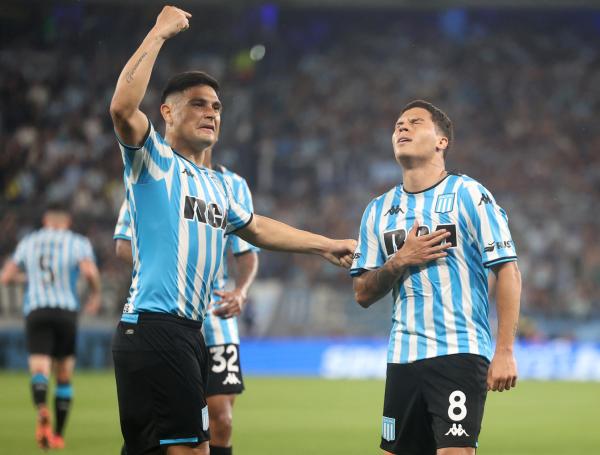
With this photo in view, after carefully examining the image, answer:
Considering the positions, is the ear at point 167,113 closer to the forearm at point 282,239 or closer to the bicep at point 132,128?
the bicep at point 132,128

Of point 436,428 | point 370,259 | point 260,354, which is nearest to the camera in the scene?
point 436,428

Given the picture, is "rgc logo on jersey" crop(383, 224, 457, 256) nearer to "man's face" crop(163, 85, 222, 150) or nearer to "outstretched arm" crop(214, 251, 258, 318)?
"man's face" crop(163, 85, 222, 150)

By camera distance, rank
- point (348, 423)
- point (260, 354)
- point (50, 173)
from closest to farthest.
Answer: point (348, 423) → point (260, 354) → point (50, 173)

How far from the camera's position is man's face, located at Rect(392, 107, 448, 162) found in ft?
18.3

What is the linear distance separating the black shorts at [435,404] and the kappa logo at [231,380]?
70.4 inches

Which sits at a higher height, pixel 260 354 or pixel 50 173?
pixel 50 173

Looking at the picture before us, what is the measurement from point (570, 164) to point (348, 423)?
16.2 m

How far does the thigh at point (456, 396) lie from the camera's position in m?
5.18

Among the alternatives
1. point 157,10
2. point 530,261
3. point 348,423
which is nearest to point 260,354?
point 530,261

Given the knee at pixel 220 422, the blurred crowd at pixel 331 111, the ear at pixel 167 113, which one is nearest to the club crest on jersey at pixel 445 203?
the ear at pixel 167 113

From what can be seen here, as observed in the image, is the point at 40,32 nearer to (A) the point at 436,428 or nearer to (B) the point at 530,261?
(B) the point at 530,261

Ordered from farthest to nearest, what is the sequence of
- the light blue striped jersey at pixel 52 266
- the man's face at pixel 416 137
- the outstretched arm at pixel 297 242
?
1. the light blue striped jersey at pixel 52 266
2. the outstretched arm at pixel 297 242
3. the man's face at pixel 416 137

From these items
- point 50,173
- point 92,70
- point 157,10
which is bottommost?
point 50,173

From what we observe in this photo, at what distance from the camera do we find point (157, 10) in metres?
28.8
